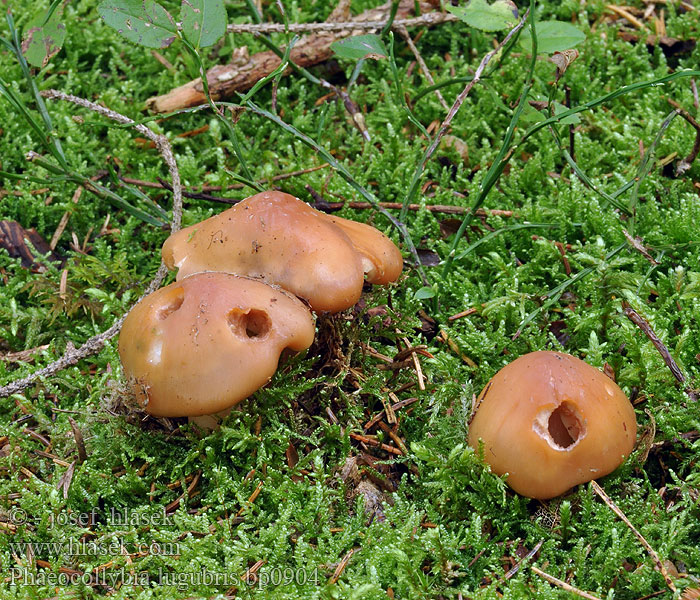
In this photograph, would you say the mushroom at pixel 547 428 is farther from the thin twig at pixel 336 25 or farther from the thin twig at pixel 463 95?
the thin twig at pixel 336 25

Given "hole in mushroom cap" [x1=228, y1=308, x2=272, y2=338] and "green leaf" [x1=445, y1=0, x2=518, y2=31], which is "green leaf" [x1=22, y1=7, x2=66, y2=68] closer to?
"hole in mushroom cap" [x1=228, y1=308, x2=272, y2=338]

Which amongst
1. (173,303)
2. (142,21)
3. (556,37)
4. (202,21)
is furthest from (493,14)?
(173,303)

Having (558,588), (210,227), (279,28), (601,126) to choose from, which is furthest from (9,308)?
(601,126)

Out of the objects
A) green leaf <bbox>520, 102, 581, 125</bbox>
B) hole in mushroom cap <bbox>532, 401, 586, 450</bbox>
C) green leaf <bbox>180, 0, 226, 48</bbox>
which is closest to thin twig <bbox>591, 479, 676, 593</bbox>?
hole in mushroom cap <bbox>532, 401, 586, 450</bbox>

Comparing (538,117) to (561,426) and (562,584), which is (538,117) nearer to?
(561,426)

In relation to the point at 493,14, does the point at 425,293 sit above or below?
below

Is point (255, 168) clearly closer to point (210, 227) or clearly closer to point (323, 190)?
point (323, 190)
